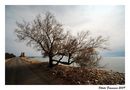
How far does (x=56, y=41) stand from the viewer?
193 cm

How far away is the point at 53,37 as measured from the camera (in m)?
1.93

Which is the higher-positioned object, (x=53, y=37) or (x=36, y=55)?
(x=53, y=37)

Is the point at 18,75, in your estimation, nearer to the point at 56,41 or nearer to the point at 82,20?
the point at 56,41

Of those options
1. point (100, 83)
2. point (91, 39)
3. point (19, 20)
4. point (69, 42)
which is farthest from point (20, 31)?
point (100, 83)

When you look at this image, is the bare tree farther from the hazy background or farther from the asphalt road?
the asphalt road

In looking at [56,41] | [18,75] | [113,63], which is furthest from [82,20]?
[18,75]

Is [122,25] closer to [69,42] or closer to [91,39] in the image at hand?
[91,39]

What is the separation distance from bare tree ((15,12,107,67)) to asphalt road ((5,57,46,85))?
164 mm

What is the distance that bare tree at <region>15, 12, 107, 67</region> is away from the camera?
1.89 m

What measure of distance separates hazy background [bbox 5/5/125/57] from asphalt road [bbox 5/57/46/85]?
0.29 feet

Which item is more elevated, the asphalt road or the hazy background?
Answer: the hazy background

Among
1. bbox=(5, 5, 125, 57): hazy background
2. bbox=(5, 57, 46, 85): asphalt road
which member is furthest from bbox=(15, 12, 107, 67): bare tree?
bbox=(5, 57, 46, 85): asphalt road

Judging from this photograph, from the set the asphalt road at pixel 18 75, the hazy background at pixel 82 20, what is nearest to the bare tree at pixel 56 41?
the hazy background at pixel 82 20
